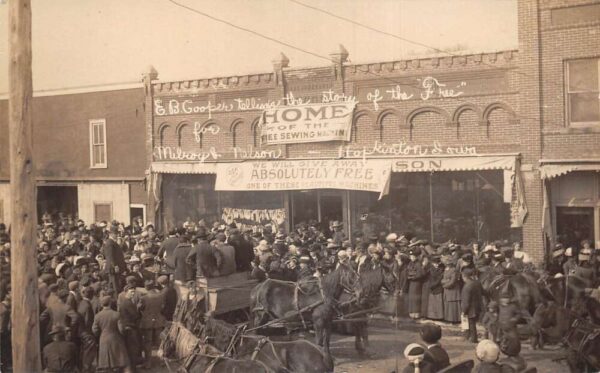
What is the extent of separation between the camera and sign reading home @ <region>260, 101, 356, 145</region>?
51.8ft

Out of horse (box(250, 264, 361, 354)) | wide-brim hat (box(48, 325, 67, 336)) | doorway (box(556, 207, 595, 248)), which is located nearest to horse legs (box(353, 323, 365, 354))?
horse (box(250, 264, 361, 354))

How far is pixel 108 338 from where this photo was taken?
9156mm

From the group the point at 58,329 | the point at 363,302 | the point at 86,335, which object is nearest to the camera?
the point at 58,329

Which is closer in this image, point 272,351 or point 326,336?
point 272,351

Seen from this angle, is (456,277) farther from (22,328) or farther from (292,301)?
(22,328)

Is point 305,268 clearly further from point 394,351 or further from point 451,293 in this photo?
point 451,293

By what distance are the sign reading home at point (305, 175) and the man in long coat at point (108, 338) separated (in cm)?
714

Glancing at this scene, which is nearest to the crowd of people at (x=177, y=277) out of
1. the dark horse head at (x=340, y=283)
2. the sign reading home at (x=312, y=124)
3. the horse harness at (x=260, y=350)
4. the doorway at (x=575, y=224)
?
the dark horse head at (x=340, y=283)

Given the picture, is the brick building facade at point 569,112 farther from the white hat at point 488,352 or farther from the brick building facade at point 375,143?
the white hat at point 488,352

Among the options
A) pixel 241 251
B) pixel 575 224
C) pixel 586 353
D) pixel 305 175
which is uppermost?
pixel 305 175

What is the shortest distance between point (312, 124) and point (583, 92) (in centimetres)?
653

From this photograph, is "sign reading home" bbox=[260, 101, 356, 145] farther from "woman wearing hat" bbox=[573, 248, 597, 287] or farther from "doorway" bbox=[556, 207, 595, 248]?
"woman wearing hat" bbox=[573, 248, 597, 287]

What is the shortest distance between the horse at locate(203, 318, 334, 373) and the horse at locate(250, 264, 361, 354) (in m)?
1.67

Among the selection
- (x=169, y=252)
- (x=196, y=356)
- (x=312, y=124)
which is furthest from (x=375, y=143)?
(x=196, y=356)
